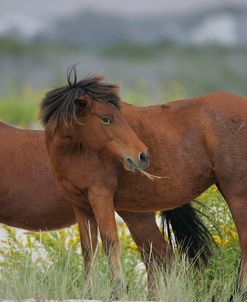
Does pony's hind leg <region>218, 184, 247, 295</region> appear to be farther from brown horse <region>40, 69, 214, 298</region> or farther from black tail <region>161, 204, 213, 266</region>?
black tail <region>161, 204, 213, 266</region>

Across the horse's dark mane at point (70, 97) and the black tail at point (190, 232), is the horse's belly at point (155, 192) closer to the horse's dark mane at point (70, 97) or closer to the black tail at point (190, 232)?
the horse's dark mane at point (70, 97)

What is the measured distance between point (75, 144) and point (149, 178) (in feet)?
1.69

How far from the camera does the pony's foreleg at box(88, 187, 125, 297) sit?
6.31m

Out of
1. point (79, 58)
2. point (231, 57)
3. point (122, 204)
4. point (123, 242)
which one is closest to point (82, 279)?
point (122, 204)

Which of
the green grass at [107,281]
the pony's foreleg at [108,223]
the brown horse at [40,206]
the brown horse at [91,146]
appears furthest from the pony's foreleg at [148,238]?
the pony's foreleg at [108,223]

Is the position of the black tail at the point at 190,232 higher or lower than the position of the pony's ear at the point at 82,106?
lower

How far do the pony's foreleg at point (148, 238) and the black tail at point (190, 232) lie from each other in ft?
0.38

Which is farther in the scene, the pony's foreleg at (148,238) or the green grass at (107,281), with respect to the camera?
the pony's foreleg at (148,238)

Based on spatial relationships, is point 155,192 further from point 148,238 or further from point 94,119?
point 148,238

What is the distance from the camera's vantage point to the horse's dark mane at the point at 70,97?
6281 millimetres

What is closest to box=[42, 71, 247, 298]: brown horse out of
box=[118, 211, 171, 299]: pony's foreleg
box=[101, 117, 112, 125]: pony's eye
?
box=[101, 117, 112, 125]: pony's eye

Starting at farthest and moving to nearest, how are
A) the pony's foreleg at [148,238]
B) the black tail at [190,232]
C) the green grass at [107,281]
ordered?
the black tail at [190,232], the pony's foreleg at [148,238], the green grass at [107,281]

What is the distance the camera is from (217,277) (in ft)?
23.9

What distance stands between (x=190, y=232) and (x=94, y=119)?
150 cm
